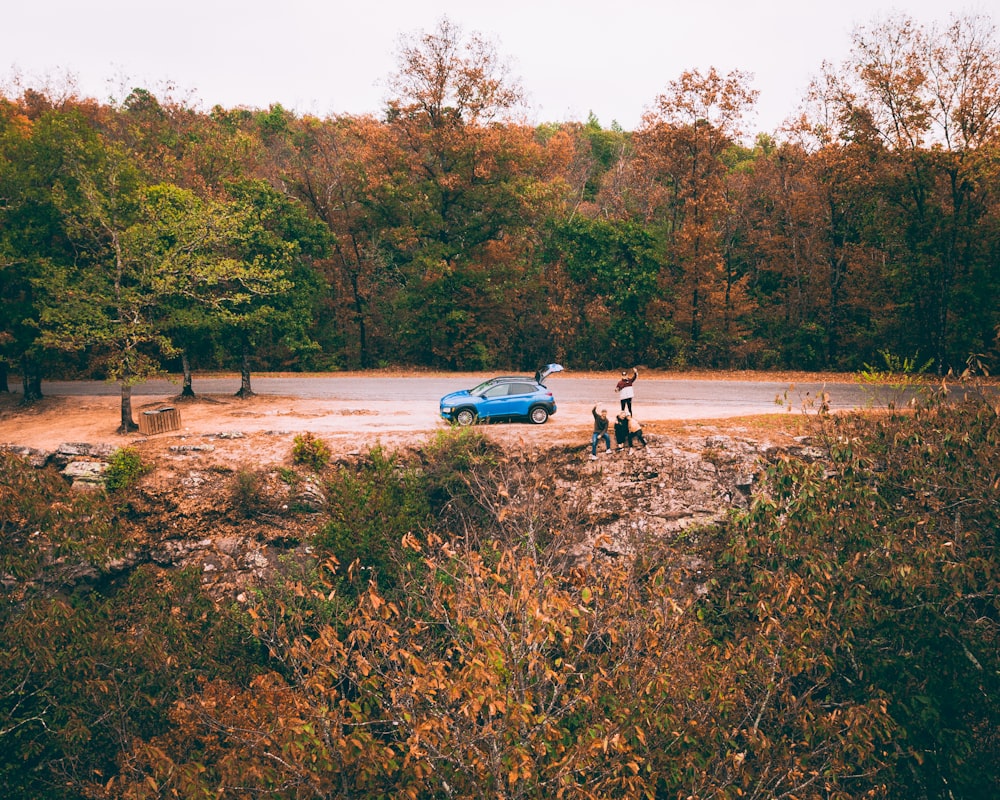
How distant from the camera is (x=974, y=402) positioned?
388 inches

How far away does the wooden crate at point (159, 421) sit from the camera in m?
21.3

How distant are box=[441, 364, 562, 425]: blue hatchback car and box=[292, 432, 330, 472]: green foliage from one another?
12.6 ft

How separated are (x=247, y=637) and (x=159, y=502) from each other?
687cm

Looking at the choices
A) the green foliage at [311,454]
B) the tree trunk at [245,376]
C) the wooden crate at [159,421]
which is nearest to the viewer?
the green foliage at [311,454]

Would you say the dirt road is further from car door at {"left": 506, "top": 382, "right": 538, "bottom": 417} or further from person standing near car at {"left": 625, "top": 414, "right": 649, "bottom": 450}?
person standing near car at {"left": 625, "top": 414, "right": 649, "bottom": 450}

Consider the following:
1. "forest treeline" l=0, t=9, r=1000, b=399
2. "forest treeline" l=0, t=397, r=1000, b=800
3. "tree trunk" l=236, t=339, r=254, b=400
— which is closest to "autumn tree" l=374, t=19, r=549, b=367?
"forest treeline" l=0, t=9, r=1000, b=399

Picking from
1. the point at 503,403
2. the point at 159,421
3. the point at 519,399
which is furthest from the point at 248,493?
the point at 519,399

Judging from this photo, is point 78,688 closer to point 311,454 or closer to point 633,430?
point 311,454

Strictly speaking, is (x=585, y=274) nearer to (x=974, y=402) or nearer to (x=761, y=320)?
(x=761, y=320)

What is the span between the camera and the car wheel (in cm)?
2108

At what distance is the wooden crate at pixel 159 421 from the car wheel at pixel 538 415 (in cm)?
1198

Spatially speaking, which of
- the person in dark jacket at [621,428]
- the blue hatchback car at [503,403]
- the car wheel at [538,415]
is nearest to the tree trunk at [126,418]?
the blue hatchback car at [503,403]

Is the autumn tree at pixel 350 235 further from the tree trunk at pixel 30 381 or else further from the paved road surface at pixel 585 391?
the tree trunk at pixel 30 381

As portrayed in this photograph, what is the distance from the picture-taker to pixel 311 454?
20094mm
